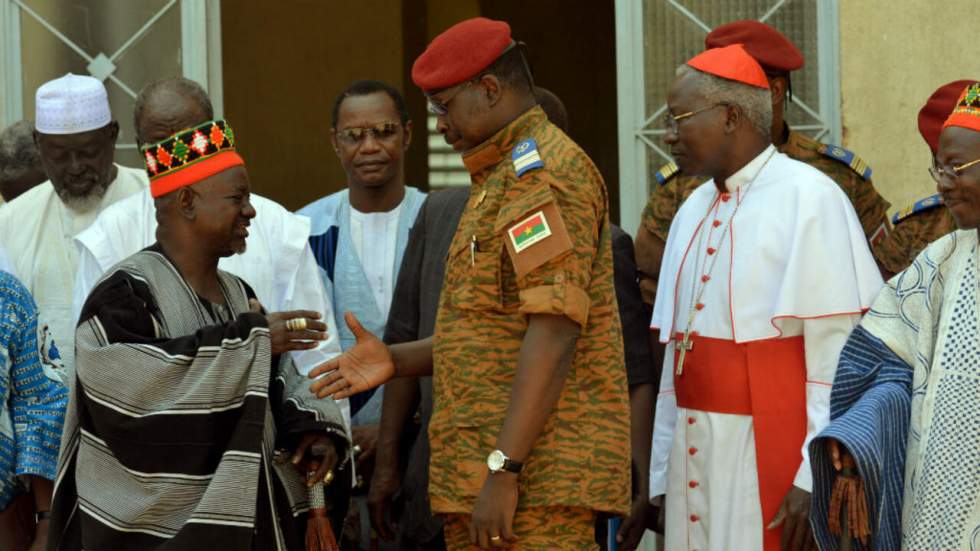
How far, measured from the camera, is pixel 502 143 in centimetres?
430

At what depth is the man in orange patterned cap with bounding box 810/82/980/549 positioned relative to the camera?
4.14 metres

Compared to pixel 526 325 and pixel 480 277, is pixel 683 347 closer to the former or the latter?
pixel 526 325

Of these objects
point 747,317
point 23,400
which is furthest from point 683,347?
point 23,400

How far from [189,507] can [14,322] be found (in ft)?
3.44

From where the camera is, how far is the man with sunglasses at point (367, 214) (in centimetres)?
585

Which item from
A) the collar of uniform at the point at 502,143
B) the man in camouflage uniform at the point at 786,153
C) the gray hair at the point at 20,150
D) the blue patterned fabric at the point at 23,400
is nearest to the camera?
the collar of uniform at the point at 502,143

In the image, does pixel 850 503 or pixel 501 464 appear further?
pixel 850 503

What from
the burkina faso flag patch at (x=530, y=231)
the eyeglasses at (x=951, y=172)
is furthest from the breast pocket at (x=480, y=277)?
the eyeglasses at (x=951, y=172)

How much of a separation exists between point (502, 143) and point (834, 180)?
180 cm

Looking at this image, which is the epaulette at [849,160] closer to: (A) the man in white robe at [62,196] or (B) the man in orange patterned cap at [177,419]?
(B) the man in orange patterned cap at [177,419]

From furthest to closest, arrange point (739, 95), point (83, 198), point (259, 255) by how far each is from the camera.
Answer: point (83, 198), point (259, 255), point (739, 95)

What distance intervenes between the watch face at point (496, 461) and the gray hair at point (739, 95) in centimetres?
143

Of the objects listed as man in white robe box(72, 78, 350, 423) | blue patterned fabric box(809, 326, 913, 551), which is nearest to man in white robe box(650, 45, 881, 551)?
blue patterned fabric box(809, 326, 913, 551)

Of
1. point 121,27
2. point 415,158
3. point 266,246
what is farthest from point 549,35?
point 266,246
